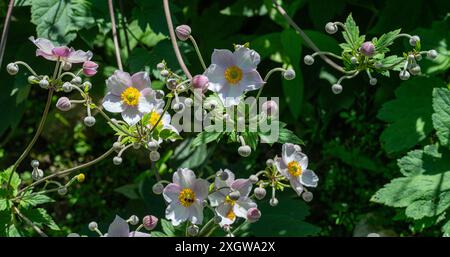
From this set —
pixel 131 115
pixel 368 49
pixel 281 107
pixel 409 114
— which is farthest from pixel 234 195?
pixel 281 107

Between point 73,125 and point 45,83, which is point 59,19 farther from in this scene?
point 73,125

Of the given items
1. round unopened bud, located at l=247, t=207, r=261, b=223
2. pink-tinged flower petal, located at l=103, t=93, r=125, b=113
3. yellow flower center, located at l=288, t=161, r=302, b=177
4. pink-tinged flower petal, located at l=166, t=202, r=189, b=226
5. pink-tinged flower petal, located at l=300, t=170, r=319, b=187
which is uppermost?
pink-tinged flower petal, located at l=103, t=93, r=125, b=113

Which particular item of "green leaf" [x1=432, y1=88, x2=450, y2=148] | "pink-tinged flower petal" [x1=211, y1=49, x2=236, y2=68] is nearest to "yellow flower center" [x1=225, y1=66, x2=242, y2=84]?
"pink-tinged flower petal" [x1=211, y1=49, x2=236, y2=68]

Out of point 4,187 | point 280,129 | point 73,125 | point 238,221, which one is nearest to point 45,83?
point 4,187

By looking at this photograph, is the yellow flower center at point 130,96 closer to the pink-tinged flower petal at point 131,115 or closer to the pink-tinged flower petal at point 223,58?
the pink-tinged flower petal at point 131,115

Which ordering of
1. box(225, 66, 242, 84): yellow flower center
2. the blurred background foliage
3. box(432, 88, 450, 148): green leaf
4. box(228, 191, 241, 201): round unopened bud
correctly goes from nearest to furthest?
box(228, 191, 241, 201): round unopened bud, box(225, 66, 242, 84): yellow flower center, box(432, 88, 450, 148): green leaf, the blurred background foliage

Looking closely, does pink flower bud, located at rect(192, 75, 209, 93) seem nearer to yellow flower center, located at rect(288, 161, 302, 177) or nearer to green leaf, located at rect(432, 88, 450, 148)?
yellow flower center, located at rect(288, 161, 302, 177)

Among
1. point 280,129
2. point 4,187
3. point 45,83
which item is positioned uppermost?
point 45,83
